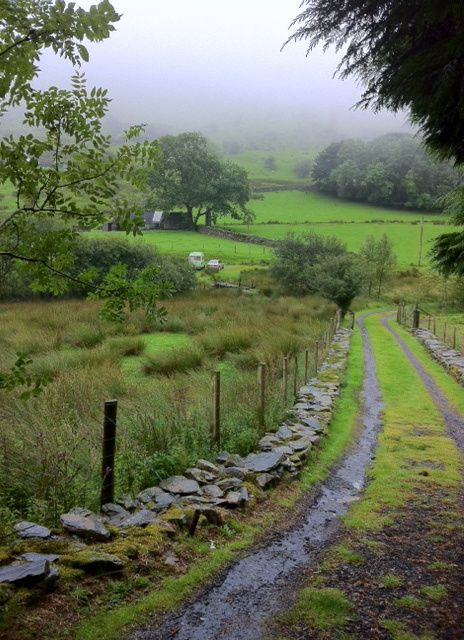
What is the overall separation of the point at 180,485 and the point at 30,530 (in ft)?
6.14

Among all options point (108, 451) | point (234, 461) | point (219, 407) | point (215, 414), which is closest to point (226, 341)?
point (219, 407)

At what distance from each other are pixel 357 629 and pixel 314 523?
210cm

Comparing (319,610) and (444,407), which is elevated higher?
(319,610)

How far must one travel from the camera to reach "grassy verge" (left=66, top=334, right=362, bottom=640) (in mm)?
3406

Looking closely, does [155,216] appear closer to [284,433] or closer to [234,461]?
[284,433]

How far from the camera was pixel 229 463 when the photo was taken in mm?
6598

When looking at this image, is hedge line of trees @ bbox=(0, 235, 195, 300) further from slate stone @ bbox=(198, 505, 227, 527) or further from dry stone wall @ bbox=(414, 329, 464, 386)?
slate stone @ bbox=(198, 505, 227, 527)

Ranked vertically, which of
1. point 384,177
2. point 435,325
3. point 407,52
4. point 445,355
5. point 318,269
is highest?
point 384,177

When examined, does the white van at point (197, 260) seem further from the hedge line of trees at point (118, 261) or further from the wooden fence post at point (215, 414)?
the wooden fence post at point (215, 414)

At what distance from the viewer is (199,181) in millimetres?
68000

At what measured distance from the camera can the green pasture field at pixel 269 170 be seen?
129 meters

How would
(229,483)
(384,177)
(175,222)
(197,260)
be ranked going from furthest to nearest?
(384,177)
(175,222)
(197,260)
(229,483)

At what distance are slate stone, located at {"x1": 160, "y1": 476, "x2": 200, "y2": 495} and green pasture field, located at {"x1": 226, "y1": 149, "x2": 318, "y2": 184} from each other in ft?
389

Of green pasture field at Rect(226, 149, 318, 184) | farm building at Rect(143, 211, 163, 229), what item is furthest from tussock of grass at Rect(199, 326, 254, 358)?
green pasture field at Rect(226, 149, 318, 184)
